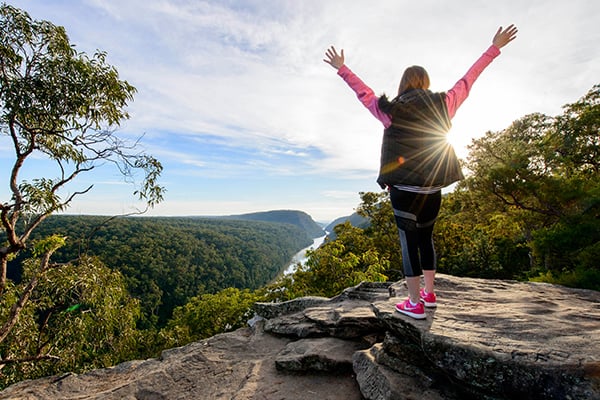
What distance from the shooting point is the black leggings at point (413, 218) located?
98.1 inches

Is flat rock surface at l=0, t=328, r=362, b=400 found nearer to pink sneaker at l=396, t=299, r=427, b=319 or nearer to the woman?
pink sneaker at l=396, t=299, r=427, b=319

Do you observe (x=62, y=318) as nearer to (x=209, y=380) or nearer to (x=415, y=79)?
(x=209, y=380)

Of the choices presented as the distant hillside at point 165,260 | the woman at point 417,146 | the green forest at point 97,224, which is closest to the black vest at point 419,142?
the woman at point 417,146

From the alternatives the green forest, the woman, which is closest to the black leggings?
the woman

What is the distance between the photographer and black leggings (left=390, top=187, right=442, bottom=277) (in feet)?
8.18

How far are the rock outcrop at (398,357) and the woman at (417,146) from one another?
694 mm

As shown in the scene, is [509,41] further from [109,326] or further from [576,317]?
[109,326]

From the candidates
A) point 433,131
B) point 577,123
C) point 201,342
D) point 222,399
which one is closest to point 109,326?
point 201,342

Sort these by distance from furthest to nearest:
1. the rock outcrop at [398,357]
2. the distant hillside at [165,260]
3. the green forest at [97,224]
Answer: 1. the distant hillside at [165,260]
2. the green forest at [97,224]
3. the rock outcrop at [398,357]

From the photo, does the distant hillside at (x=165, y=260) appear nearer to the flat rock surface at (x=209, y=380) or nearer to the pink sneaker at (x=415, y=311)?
the flat rock surface at (x=209, y=380)

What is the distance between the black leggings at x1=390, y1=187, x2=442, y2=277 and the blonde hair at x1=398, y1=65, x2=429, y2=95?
0.95 m

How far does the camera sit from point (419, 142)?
2.42 metres

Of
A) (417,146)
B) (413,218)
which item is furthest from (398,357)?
(417,146)

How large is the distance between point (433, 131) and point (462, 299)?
2616mm
